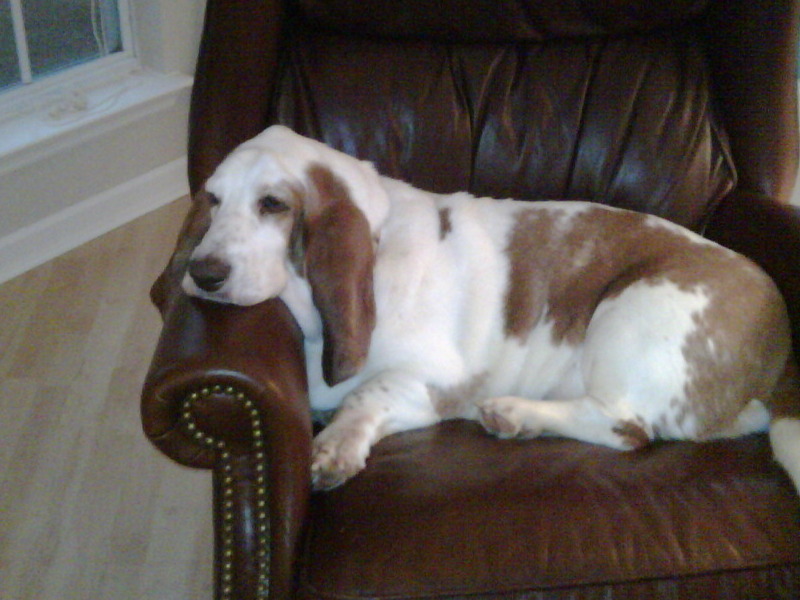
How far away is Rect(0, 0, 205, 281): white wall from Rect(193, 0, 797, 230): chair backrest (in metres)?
1.23

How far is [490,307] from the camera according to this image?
181 centimetres

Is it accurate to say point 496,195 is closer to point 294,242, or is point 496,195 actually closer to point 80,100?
point 294,242

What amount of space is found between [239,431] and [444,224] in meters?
0.73

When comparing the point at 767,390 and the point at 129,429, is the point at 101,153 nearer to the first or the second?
the point at 129,429

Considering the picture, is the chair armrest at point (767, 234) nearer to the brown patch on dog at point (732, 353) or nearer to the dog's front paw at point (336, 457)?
the brown patch on dog at point (732, 353)

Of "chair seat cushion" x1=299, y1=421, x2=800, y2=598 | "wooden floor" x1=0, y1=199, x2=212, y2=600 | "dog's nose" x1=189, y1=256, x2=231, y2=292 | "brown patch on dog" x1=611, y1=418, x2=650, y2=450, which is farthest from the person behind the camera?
"wooden floor" x1=0, y1=199, x2=212, y2=600

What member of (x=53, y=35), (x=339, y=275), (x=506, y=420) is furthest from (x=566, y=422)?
(x=53, y=35)

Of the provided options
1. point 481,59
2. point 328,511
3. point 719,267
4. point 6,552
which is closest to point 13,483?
point 6,552

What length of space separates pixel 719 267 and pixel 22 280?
2.39m

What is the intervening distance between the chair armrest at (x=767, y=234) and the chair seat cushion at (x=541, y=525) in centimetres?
45

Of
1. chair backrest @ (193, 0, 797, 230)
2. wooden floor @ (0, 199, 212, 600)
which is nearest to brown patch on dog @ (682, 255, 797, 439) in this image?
chair backrest @ (193, 0, 797, 230)

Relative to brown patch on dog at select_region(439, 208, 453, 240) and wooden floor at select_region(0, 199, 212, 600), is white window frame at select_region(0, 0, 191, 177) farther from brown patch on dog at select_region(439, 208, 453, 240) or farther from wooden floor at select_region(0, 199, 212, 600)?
brown patch on dog at select_region(439, 208, 453, 240)

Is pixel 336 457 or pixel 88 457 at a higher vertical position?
pixel 336 457

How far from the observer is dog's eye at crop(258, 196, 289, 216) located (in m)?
1.55
